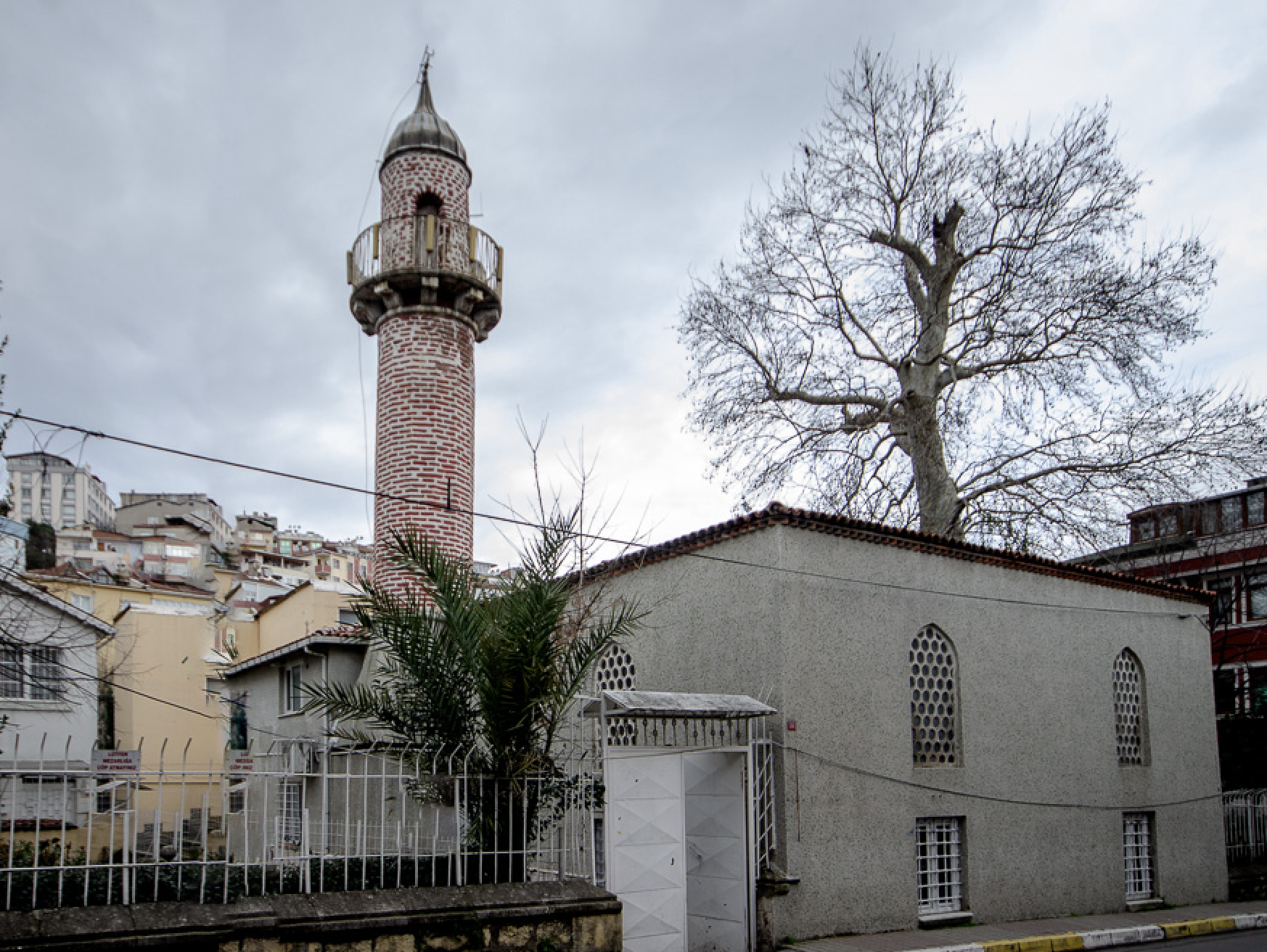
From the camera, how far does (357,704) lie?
30.3 ft

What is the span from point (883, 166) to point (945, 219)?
5.20 feet

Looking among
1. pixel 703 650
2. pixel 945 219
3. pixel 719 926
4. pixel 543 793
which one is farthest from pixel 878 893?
pixel 945 219

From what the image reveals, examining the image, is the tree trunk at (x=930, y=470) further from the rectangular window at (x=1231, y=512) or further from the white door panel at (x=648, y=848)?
the rectangular window at (x=1231, y=512)

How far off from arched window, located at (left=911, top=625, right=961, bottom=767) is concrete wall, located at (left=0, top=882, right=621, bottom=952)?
5.56 meters

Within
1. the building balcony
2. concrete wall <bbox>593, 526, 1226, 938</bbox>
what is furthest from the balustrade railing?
concrete wall <bbox>593, 526, 1226, 938</bbox>

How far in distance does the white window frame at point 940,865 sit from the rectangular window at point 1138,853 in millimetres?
3587

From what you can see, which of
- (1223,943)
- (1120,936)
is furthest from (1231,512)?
(1120,936)

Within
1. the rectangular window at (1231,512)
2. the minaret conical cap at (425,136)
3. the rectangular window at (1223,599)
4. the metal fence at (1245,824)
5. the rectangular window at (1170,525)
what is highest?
Result: the minaret conical cap at (425,136)

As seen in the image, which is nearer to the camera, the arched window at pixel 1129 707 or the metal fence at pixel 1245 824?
the arched window at pixel 1129 707

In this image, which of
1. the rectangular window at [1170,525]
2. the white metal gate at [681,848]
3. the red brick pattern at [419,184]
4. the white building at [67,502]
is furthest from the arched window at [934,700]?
the white building at [67,502]

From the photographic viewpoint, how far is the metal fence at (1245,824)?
17.4m

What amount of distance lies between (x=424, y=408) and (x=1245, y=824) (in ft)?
48.0

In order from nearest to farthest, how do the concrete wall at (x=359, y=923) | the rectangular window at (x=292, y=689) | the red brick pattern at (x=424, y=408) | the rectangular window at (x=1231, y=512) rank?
1. the concrete wall at (x=359, y=923)
2. the red brick pattern at (x=424, y=408)
3. the rectangular window at (x=292, y=689)
4. the rectangular window at (x=1231, y=512)

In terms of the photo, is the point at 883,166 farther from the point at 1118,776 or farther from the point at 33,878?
the point at 33,878
